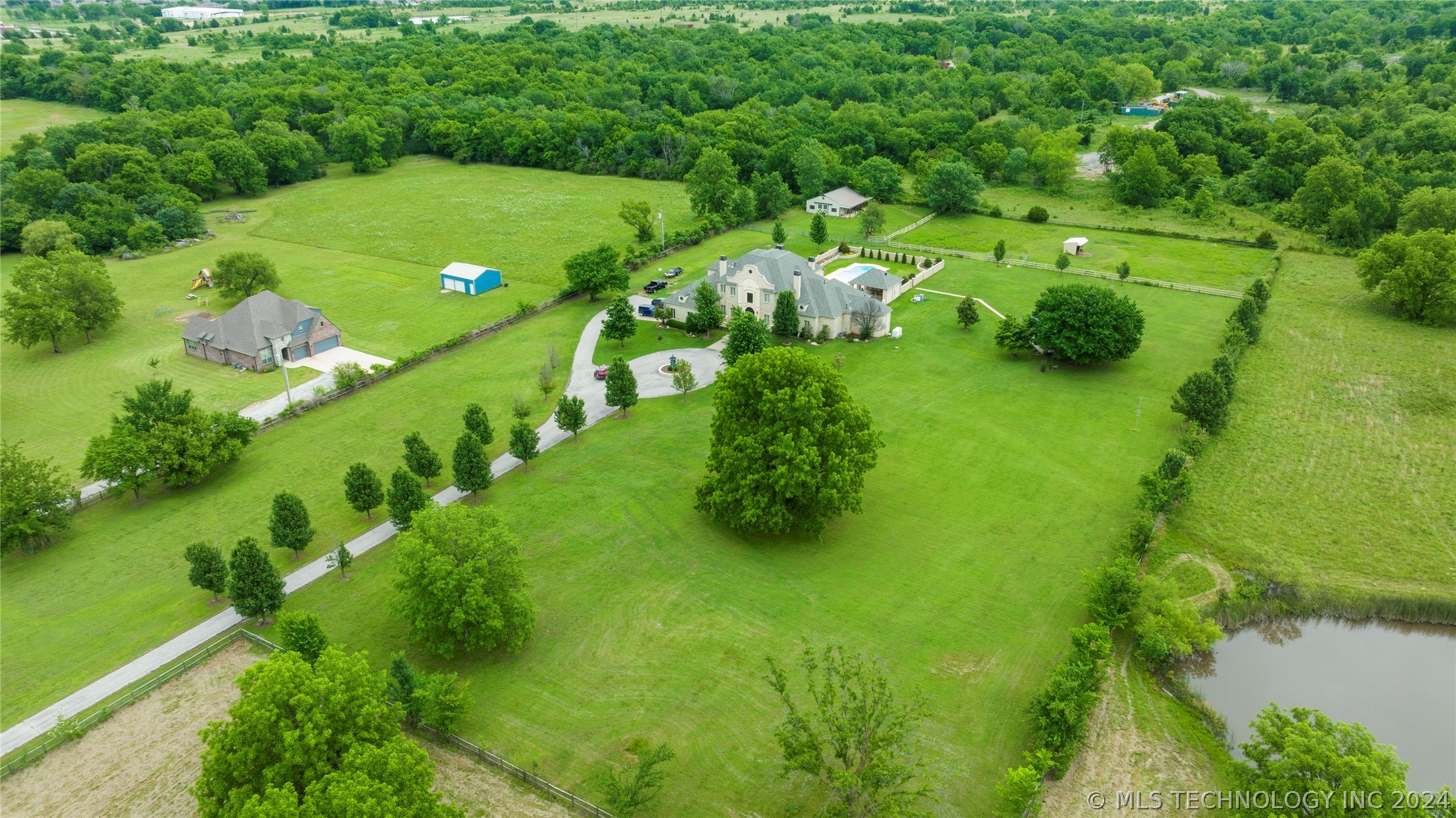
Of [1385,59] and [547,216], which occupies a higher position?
[1385,59]

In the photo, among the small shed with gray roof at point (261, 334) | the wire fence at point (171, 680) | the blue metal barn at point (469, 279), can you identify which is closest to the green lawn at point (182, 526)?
the wire fence at point (171, 680)

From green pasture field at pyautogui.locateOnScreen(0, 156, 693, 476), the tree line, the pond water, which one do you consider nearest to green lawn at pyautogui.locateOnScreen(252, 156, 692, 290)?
green pasture field at pyautogui.locateOnScreen(0, 156, 693, 476)

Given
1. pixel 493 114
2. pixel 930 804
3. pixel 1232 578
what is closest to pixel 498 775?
pixel 930 804

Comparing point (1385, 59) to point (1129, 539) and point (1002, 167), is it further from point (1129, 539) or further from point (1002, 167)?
point (1129, 539)

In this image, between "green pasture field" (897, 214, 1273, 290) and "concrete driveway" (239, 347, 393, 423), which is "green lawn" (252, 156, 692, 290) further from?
"green pasture field" (897, 214, 1273, 290)

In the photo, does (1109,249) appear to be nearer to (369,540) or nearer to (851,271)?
(851,271)

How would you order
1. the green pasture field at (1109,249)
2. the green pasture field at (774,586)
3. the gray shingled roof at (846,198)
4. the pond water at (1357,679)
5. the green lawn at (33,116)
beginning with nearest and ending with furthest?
the green pasture field at (774,586)
the pond water at (1357,679)
the green pasture field at (1109,249)
the gray shingled roof at (846,198)
the green lawn at (33,116)

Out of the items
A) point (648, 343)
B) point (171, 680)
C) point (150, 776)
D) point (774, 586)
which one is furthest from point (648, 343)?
point (150, 776)

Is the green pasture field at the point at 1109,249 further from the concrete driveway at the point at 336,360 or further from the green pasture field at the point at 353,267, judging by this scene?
the concrete driveway at the point at 336,360
